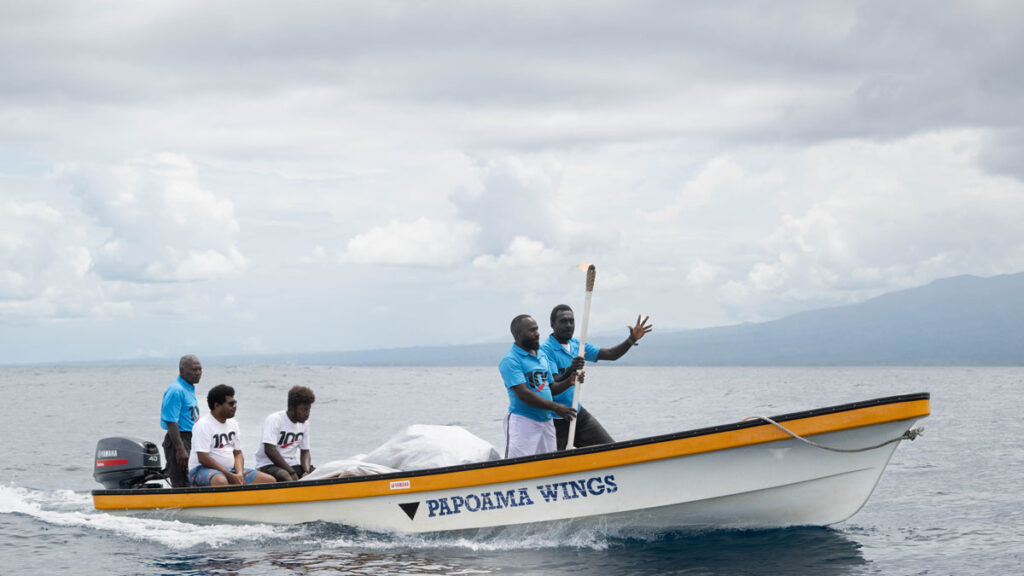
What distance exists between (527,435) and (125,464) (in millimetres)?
6045

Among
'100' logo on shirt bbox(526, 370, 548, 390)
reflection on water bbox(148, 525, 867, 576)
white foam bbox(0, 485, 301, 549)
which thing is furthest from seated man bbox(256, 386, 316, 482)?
'100' logo on shirt bbox(526, 370, 548, 390)

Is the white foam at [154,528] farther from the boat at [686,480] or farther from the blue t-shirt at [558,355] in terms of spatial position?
the blue t-shirt at [558,355]

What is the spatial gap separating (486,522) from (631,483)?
1715 millimetres

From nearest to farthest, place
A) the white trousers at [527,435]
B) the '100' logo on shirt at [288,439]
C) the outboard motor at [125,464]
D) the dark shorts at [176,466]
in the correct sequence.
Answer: the white trousers at [527,435], the '100' logo on shirt at [288,439], the dark shorts at [176,466], the outboard motor at [125,464]

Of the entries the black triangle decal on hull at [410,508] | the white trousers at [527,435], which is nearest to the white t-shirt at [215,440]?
the black triangle decal on hull at [410,508]

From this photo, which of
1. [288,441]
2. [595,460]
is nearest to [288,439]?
[288,441]

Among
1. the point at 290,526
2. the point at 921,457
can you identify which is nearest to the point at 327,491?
the point at 290,526

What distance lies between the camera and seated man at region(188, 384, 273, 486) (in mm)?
11300

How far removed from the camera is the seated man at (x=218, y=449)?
37.1ft

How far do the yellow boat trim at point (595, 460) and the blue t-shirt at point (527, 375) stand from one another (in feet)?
2.42

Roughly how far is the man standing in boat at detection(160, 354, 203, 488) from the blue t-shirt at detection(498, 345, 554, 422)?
13.3ft

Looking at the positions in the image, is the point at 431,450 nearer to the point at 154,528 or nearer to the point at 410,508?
the point at 410,508

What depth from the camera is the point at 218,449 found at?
1165cm

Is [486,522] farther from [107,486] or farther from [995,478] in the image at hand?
[995,478]
